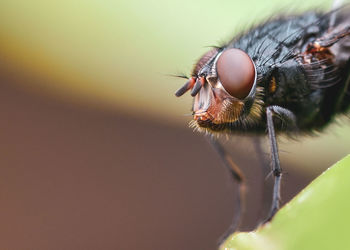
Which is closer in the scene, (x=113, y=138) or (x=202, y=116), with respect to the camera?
(x=202, y=116)

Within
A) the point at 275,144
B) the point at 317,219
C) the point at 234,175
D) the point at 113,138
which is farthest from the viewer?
the point at 113,138

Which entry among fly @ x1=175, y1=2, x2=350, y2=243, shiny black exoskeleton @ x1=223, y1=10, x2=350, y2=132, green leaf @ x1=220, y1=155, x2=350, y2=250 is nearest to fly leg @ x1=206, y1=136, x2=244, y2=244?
fly @ x1=175, y1=2, x2=350, y2=243

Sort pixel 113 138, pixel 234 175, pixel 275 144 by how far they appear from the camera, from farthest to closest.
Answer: pixel 113 138 → pixel 234 175 → pixel 275 144

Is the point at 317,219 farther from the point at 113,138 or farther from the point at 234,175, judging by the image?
the point at 113,138

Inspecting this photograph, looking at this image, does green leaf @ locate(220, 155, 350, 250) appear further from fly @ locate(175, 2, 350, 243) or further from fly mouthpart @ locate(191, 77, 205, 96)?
fly mouthpart @ locate(191, 77, 205, 96)

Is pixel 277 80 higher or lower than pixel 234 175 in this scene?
higher

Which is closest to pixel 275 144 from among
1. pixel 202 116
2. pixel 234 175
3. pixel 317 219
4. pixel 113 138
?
pixel 202 116
